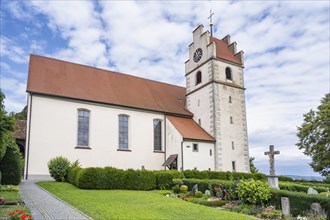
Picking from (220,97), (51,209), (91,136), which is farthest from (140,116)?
(51,209)

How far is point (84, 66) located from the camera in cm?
2691

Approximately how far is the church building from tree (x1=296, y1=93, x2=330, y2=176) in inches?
218

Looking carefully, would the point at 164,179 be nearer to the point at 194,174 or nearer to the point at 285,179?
the point at 194,174

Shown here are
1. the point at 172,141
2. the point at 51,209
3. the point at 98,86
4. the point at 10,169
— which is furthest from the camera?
the point at 98,86

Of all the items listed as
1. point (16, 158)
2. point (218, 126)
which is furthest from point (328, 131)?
point (16, 158)

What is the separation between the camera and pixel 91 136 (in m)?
22.8

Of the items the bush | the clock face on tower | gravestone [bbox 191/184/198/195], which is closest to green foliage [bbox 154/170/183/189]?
gravestone [bbox 191/184/198/195]

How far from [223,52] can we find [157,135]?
11.0m

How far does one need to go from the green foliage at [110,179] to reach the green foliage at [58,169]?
0.81 m

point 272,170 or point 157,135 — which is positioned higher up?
point 157,135

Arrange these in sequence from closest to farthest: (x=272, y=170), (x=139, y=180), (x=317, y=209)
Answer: (x=317, y=209) < (x=272, y=170) < (x=139, y=180)

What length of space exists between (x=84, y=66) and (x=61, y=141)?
8.47 meters

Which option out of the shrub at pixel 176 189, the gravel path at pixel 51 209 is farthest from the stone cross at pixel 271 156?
the gravel path at pixel 51 209

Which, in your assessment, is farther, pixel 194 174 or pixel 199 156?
pixel 199 156
